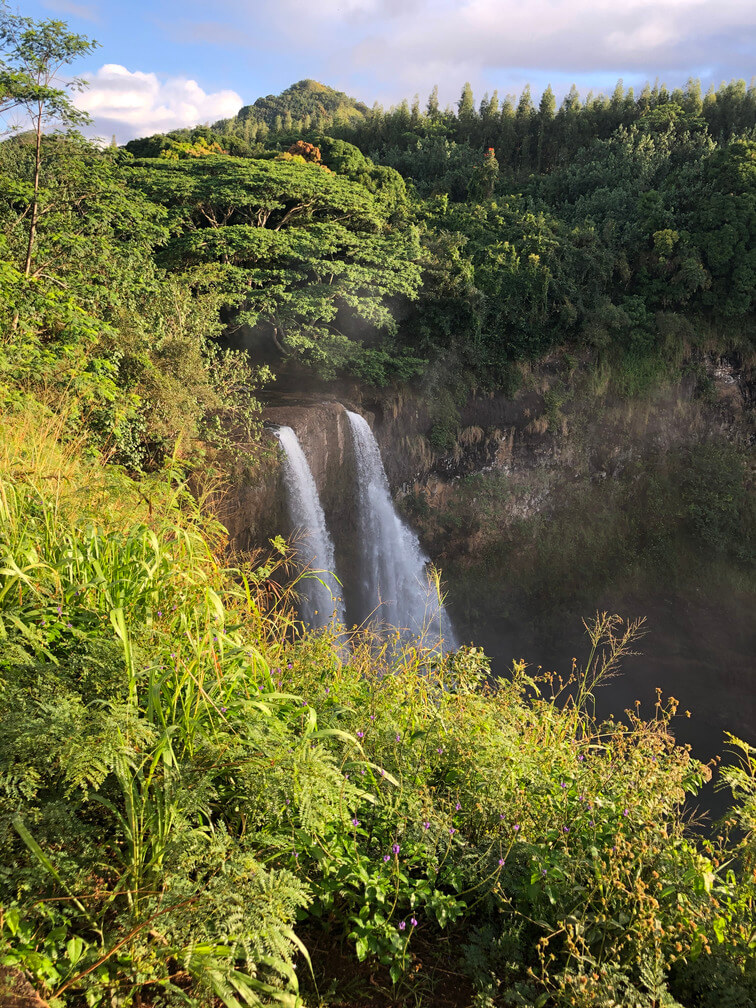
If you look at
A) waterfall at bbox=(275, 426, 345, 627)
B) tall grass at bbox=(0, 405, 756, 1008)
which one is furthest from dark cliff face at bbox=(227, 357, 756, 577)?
tall grass at bbox=(0, 405, 756, 1008)

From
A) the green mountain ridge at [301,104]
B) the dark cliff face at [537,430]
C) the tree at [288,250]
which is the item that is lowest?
the dark cliff face at [537,430]

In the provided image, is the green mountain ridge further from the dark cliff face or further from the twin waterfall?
the twin waterfall

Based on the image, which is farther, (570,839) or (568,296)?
(568,296)

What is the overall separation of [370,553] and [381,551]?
0.24 metres

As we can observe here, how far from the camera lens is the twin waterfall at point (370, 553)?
954 cm

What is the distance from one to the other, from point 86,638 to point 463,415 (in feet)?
39.6

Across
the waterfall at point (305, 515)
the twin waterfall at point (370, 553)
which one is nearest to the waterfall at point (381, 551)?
the twin waterfall at point (370, 553)

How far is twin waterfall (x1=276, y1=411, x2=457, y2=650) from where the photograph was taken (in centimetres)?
954

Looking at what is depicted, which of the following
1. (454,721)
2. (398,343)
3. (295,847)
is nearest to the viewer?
(295,847)

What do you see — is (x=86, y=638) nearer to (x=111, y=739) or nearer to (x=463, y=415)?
(x=111, y=739)

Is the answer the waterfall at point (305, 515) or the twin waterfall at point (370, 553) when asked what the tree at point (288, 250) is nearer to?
the twin waterfall at point (370, 553)

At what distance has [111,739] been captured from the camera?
146 cm

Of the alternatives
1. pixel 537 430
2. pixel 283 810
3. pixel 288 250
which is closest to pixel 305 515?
pixel 288 250

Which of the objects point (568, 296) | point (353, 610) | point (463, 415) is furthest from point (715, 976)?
point (568, 296)
